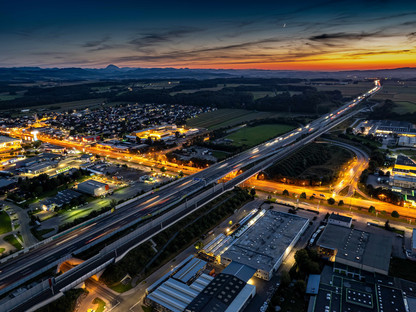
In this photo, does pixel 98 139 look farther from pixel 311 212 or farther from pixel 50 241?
pixel 311 212

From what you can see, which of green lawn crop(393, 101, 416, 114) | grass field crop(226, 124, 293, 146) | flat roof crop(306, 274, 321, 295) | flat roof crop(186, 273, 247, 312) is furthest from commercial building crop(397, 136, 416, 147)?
flat roof crop(186, 273, 247, 312)

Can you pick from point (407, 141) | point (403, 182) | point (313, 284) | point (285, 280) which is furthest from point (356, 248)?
point (407, 141)

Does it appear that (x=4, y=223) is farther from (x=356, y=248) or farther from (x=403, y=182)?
(x=403, y=182)

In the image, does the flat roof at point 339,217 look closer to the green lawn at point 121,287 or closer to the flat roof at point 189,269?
the flat roof at point 189,269

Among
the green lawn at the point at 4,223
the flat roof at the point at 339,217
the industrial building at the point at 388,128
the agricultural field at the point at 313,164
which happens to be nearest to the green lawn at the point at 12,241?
the green lawn at the point at 4,223

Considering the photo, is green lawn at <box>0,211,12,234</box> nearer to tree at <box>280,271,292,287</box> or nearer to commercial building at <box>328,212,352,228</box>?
tree at <box>280,271,292,287</box>

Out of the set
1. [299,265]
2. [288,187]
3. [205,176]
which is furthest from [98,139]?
[299,265]
